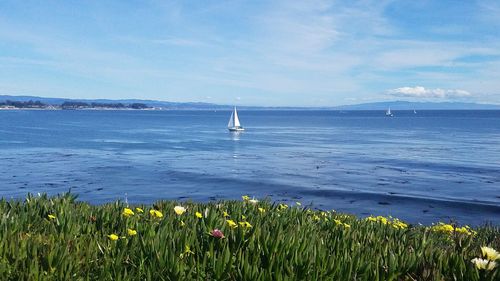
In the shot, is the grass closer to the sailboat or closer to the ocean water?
the ocean water

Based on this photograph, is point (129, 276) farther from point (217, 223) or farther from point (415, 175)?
point (415, 175)

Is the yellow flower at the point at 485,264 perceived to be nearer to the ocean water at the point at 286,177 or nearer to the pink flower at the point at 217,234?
the pink flower at the point at 217,234

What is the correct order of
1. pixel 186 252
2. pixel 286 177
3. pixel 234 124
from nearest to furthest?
pixel 186 252
pixel 286 177
pixel 234 124

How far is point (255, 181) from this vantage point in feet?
111

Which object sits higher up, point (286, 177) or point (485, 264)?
point (485, 264)

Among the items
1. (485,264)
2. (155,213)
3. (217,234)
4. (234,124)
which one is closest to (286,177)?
(155,213)

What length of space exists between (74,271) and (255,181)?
1192 inches

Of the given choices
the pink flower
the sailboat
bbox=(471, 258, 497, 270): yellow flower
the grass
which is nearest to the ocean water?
the grass

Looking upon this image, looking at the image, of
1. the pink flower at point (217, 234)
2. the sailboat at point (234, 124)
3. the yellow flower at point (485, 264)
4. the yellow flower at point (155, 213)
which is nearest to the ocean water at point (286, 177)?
the yellow flower at point (155, 213)

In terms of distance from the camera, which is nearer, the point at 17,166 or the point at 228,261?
the point at 228,261

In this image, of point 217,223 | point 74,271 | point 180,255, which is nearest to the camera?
point 74,271

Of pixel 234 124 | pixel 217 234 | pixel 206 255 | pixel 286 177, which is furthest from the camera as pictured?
pixel 234 124

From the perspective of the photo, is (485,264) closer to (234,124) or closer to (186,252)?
(186,252)

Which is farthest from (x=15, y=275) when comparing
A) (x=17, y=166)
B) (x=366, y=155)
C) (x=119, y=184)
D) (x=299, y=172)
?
(x=366, y=155)
